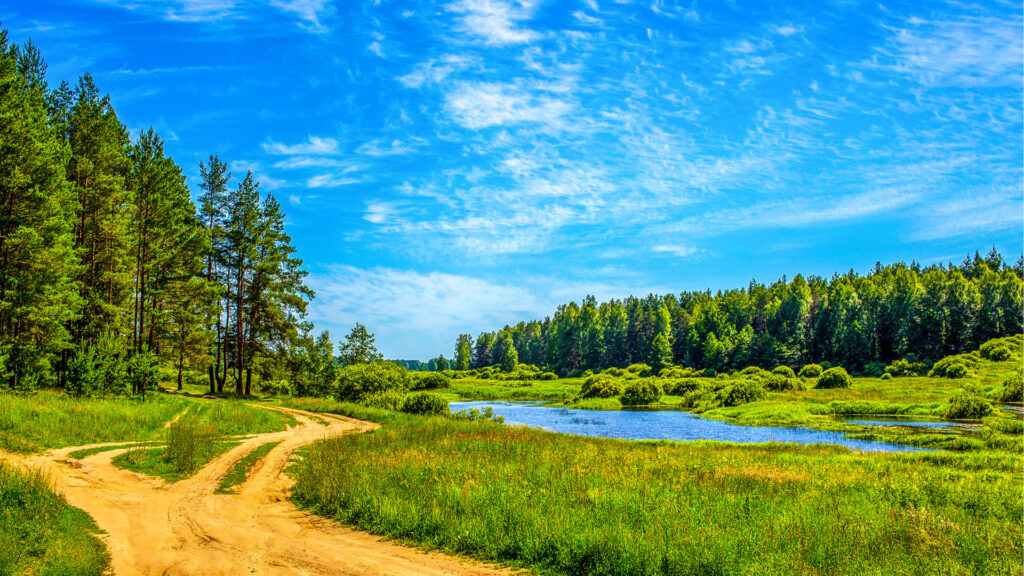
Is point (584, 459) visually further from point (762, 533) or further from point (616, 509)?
point (762, 533)

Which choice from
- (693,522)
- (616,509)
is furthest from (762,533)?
(616,509)

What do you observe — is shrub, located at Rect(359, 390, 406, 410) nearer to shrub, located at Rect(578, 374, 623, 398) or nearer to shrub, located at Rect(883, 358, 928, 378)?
shrub, located at Rect(578, 374, 623, 398)

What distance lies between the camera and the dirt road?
1009 centimetres

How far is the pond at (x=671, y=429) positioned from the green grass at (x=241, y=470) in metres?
20.6

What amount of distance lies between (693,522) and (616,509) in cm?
171

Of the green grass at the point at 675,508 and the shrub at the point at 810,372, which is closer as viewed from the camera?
the green grass at the point at 675,508

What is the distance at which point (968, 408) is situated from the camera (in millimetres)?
40500

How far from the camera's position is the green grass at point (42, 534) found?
923cm

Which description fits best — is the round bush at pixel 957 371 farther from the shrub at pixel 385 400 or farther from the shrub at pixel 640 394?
the shrub at pixel 385 400

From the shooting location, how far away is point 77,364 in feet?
95.1

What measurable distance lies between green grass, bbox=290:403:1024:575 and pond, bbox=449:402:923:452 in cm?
1151

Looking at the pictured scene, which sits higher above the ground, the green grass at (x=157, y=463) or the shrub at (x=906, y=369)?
the green grass at (x=157, y=463)

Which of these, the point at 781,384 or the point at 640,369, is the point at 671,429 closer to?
the point at 781,384

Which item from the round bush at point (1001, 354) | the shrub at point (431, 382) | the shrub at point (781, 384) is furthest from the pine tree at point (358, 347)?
the round bush at point (1001, 354)
